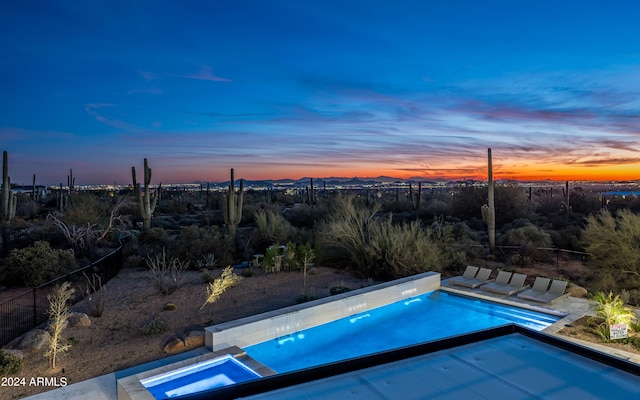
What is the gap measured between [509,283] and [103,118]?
61.2 feet

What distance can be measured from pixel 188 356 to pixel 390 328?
14.2 feet

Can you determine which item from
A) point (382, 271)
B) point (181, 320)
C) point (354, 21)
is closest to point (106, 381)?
point (181, 320)

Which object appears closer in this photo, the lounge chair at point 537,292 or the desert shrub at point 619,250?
the lounge chair at point 537,292

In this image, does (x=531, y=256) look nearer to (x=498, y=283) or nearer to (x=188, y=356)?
(x=498, y=283)

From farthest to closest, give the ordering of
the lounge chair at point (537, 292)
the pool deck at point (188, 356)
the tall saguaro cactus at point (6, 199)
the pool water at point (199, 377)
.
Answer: the tall saguaro cactus at point (6, 199), the lounge chair at point (537, 292), the pool water at point (199, 377), the pool deck at point (188, 356)

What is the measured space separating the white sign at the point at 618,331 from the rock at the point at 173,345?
289 inches

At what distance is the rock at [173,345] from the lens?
6.68 meters

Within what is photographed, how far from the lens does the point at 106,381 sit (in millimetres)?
5551

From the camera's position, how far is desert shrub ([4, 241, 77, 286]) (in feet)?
34.8

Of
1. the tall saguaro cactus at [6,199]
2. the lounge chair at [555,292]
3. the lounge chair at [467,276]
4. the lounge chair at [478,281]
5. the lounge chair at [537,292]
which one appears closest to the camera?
the lounge chair at [555,292]

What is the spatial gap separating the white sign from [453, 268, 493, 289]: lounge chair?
3.91m

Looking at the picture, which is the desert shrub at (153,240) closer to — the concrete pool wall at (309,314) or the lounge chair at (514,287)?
the concrete pool wall at (309,314)

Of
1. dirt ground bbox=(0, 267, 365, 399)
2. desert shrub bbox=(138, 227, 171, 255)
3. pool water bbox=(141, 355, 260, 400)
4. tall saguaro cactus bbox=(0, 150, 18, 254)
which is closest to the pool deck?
dirt ground bbox=(0, 267, 365, 399)

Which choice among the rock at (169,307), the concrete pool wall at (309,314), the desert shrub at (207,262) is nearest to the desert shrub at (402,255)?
the concrete pool wall at (309,314)
